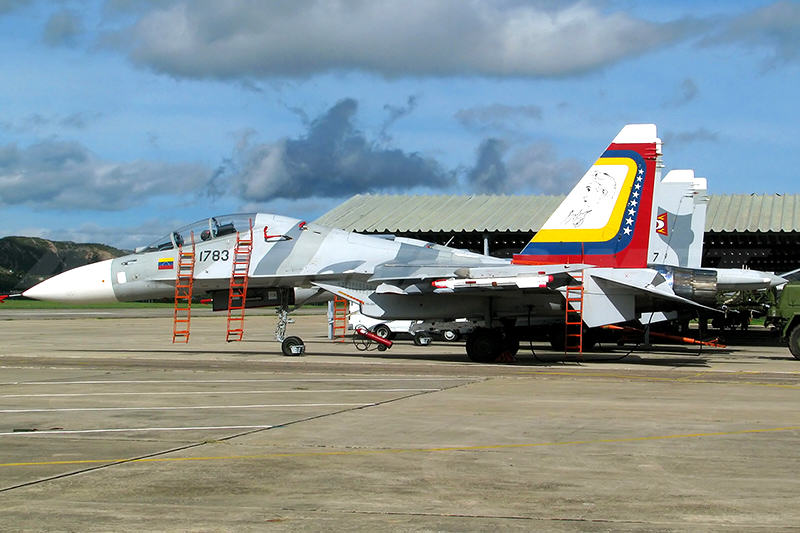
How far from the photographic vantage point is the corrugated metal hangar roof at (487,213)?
119ft

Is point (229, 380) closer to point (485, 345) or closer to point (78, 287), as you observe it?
point (485, 345)

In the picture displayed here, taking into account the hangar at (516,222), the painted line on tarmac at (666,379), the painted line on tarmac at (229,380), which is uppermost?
the hangar at (516,222)

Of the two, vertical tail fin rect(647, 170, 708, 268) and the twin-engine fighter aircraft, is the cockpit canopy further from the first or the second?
vertical tail fin rect(647, 170, 708, 268)

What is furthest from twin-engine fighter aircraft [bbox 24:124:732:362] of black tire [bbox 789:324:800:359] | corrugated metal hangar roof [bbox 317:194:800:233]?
corrugated metal hangar roof [bbox 317:194:800:233]

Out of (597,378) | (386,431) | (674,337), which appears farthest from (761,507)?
(674,337)

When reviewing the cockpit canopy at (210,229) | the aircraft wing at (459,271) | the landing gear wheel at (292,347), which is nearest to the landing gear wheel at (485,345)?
the aircraft wing at (459,271)

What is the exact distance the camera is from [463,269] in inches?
775

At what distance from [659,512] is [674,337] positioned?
837 inches

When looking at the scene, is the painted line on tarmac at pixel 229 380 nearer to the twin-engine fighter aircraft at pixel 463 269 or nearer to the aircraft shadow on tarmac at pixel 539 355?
the twin-engine fighter aircraft at pixel 463 269

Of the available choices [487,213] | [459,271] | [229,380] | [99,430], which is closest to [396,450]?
[99,430]

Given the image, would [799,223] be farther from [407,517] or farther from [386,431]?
[407,517]

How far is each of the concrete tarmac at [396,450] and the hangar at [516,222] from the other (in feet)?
66.4

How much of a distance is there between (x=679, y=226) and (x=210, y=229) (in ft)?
47.9

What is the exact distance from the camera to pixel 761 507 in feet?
20.9
